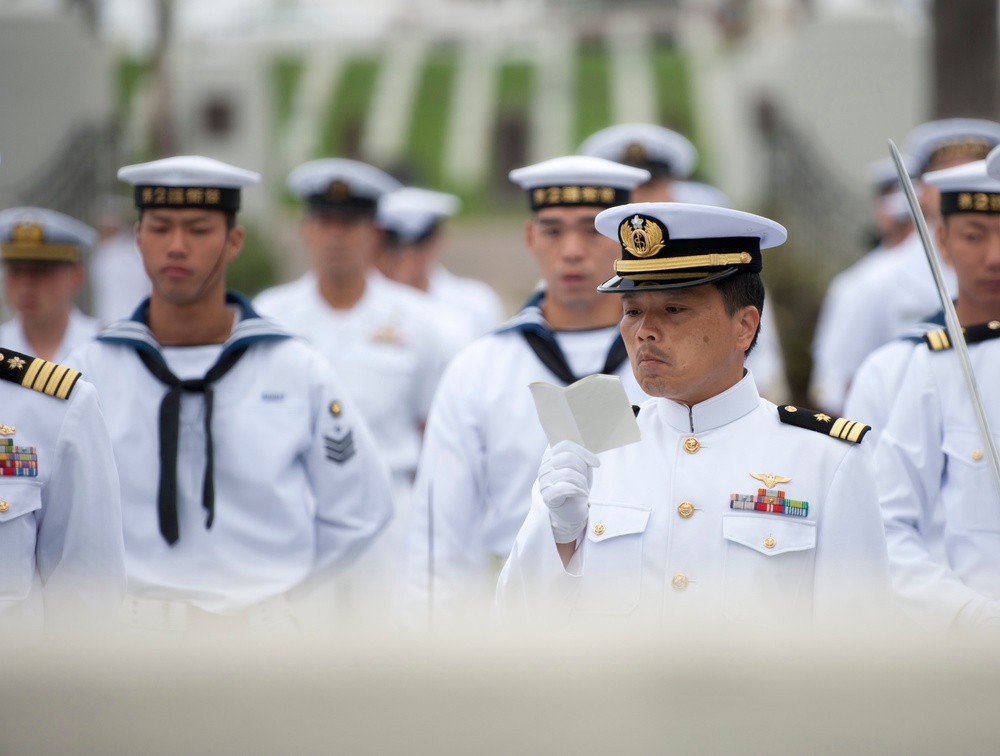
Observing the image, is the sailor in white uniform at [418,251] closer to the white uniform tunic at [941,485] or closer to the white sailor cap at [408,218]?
the white sailor cap at [408,218]

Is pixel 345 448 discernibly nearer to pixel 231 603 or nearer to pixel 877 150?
pixel 231 603

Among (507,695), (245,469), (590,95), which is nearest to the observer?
(507,695)

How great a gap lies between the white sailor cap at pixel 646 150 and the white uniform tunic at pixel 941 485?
2956 millimetres

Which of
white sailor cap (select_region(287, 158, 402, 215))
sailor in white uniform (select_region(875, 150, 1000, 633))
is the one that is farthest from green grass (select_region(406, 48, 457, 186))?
sailor in white uniform (select_region(875, 150, 1000, 633))

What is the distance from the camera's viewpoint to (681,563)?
3549 millimetres

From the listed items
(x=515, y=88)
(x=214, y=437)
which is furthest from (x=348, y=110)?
(x=214, y=437)

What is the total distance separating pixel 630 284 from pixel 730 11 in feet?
184

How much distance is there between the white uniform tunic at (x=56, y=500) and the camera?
3.87 meters

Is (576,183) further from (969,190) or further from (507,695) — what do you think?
(507,695)

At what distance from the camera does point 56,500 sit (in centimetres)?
395

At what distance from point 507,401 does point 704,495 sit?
1.79 metres

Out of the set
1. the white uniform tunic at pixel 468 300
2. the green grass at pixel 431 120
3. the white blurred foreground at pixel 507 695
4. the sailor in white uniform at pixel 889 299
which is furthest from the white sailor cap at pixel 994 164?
the green grass at pixel 431 120

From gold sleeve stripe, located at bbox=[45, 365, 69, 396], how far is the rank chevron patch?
1.28m

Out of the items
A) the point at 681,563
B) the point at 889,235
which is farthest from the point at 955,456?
the point at 889,235
